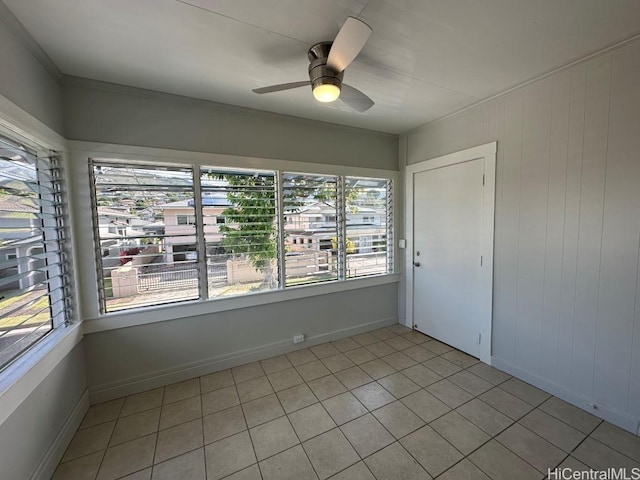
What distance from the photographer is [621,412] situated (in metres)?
1.83

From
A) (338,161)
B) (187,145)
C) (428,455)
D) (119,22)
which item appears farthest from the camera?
(338,161)

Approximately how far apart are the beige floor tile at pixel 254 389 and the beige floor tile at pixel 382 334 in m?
1.47

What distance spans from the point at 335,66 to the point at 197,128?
147cm

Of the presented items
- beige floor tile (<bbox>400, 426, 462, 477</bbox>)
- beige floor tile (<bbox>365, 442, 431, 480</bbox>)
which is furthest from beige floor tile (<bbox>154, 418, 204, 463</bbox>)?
beige floor tile (<bbox>400, 426, 462, 477</bbox>)

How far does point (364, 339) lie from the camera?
10.6ft

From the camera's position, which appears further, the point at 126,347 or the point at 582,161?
the point at 126,347

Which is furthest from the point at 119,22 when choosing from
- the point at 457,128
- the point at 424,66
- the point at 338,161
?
the point at 457,128

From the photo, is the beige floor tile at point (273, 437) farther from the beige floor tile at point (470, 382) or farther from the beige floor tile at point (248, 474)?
the beige floor tile at point (470, 382)

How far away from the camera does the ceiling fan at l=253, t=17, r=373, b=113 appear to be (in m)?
1.29

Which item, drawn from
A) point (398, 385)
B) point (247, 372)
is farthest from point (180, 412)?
point (398, 385)

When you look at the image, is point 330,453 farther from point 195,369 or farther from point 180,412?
point 195,369

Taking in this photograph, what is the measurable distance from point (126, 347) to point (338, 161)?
8.85ft

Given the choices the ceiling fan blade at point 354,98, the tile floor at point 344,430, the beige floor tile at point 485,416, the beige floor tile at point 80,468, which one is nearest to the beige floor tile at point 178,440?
the tile floor at point 344,430

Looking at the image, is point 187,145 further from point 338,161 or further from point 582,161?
point 582,161
